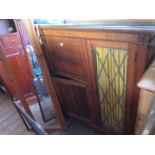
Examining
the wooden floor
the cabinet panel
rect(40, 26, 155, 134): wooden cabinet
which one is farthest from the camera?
the wooden floor

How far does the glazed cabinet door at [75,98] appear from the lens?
4.53 ft

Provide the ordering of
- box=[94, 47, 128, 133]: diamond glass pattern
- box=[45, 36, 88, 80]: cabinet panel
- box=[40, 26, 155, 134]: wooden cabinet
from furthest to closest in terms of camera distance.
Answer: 1. box=[45, 36, 88, 80]: cabinet panel
2. box=[94, 47, 128, 133]: diamond glass pattern
3. box=[40, 26, 155, 134]: wooden cabinet

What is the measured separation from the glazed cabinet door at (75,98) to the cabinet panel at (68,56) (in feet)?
0.29

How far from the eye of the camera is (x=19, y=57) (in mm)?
1969

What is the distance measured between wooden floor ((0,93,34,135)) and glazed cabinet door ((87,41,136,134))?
100 centimetres

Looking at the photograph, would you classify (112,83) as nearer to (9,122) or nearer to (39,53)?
(39,53)

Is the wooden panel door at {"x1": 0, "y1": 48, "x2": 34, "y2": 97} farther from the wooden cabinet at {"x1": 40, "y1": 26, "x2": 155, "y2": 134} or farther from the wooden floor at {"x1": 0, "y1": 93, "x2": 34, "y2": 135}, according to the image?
the wooden cabinet at {"x1": 40, "y1": 26, "x2": 155, "y2": 134}

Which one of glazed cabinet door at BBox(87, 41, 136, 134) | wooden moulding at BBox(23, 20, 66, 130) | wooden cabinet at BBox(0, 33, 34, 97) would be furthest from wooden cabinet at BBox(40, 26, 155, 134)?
wooden cabinet at BBox(0, 33, 34, 97)

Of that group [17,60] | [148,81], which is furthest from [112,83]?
[17,60]

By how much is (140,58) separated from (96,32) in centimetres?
32

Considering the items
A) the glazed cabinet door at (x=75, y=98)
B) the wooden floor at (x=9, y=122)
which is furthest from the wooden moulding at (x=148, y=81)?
the wooden floor at (x=9, y=122)

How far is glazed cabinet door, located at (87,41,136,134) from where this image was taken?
94 centimetres

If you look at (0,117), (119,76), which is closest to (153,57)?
(119,76)
